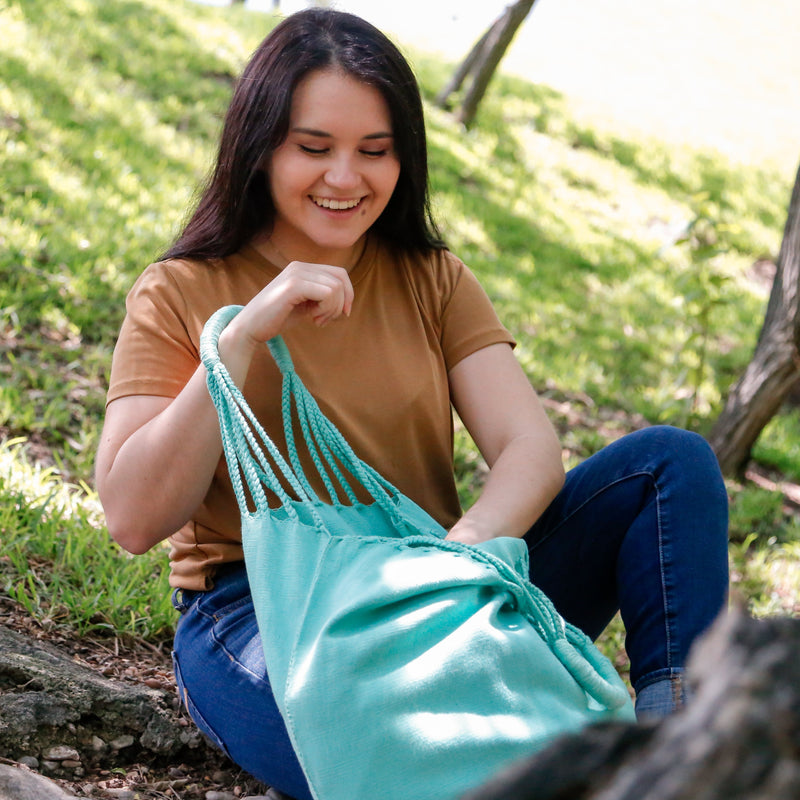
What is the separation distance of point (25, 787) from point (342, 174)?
125 cm

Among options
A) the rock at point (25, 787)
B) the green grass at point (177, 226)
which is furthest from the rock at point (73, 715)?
the green grass at point (177, 226)

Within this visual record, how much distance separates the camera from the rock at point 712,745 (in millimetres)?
553

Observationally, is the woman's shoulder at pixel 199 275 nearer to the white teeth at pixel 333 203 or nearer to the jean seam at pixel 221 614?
the white teeth at pixel 333 203

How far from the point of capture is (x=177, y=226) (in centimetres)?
474

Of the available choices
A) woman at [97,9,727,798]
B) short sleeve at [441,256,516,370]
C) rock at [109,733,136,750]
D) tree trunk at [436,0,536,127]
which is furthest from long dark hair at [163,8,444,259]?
tree trunk at [436,0,536,127]

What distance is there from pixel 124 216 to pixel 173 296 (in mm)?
2809

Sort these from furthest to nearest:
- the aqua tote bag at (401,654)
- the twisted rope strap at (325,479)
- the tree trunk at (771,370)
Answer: the tree trunk at (771,370) → the twisted rope strap at (325,479) → the aqua tote bag at (401,654)

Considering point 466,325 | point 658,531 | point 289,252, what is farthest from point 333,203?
point 658,531

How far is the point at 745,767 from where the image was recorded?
1.82 ft

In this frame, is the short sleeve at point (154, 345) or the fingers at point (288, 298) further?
the short sleeve at point (154, 345)

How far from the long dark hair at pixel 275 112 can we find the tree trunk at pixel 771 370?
2.35 metres

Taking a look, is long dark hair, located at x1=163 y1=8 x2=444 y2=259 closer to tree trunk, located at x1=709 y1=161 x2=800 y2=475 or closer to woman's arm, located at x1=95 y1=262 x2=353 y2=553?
woman's arm, located at x1=95 y1=262 x2=353 y2=553

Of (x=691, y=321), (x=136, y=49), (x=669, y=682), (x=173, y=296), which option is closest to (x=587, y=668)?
(x=669, y=682)

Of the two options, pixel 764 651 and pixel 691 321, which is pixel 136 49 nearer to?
pixel 691 321
